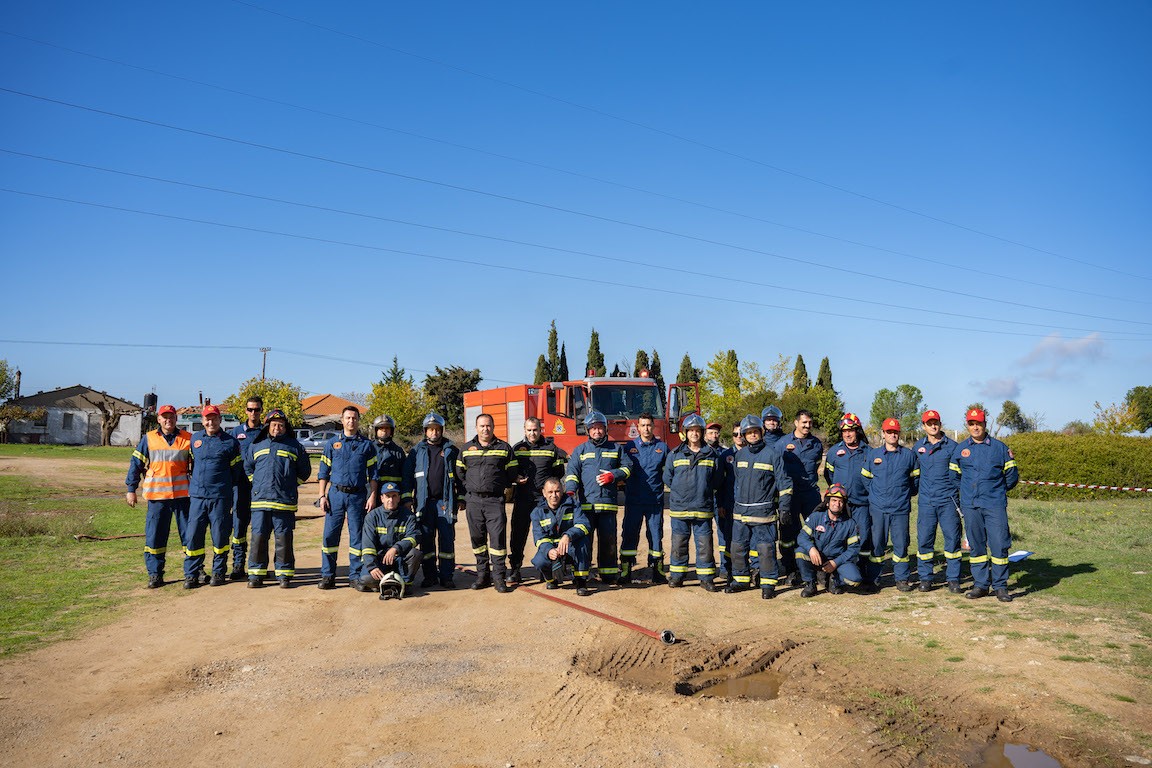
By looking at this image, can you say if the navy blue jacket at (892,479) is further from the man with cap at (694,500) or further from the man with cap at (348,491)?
the man with cap at (348,491)

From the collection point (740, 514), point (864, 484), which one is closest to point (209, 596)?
point (740, 514)

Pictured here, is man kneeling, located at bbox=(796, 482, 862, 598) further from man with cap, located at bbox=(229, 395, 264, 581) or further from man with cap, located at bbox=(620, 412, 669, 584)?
man with cap, located at bbox=(229, 395, 264, 581)

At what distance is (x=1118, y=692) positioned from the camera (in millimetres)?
5379

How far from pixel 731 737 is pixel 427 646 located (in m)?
2.90

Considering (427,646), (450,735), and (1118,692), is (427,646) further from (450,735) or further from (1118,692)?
(1118,692)

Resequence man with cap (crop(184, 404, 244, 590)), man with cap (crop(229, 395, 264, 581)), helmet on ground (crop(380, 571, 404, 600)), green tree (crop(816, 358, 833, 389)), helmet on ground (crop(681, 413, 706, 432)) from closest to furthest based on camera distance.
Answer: helmet on ground (crop(380, 571, 404, 600))
man with cap (crop(184, 404, 244, 590))
helmet on ground (crop(681, 413, 706, 432))
man with cap (crop(229, 395, 264, 581))
green tree (crop(816, 358, 833, 389))

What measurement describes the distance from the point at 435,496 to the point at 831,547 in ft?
14.9

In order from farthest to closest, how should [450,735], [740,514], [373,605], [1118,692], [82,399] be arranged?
[82,399] → [740,514] → [373,605] → [1118,692] → [450,735]

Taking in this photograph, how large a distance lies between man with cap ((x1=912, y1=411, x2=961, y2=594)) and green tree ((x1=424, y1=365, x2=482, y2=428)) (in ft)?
170

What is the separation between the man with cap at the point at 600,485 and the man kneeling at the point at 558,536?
6.9 inches

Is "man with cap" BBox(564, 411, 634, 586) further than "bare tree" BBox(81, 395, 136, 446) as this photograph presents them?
No

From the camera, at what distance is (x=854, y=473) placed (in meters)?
9.02

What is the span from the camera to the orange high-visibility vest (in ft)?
29.1

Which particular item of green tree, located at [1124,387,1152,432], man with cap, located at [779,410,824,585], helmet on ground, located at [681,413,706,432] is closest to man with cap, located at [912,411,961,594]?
man with cap, located at [779,410,824,585]
